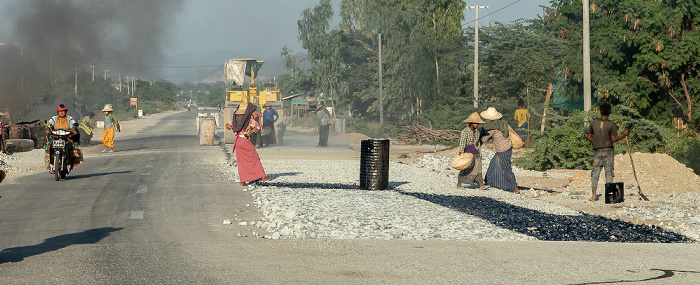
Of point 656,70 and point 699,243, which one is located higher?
point 656,70

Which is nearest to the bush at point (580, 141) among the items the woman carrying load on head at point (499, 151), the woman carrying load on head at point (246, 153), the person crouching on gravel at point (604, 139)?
the woman carrying load on head at point (499, 151)

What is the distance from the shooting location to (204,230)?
9516 millimetres

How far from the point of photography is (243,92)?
118 ft

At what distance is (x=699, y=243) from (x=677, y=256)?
1268 millimetres

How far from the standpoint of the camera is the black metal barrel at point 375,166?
1488 centimetres

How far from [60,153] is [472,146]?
8.68m

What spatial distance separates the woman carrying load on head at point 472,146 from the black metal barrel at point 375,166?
1522 millimetres

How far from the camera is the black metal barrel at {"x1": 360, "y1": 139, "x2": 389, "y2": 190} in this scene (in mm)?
14883

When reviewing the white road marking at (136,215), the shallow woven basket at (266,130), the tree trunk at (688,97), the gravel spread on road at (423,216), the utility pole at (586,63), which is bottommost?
the gravel spread on road at (423,216)

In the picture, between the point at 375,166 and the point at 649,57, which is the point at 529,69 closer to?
the point at 649,57

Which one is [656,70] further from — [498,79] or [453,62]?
[453,62]

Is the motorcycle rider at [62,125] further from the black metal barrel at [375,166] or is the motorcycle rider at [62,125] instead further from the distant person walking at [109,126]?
the distant person walking at [109,126]

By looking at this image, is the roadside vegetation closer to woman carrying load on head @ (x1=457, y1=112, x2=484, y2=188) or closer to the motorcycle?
woman carrying load on head @ (x1=457, y1=112, x2=484, y2=188)

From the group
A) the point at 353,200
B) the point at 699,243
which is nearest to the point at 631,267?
the point at 699,243
